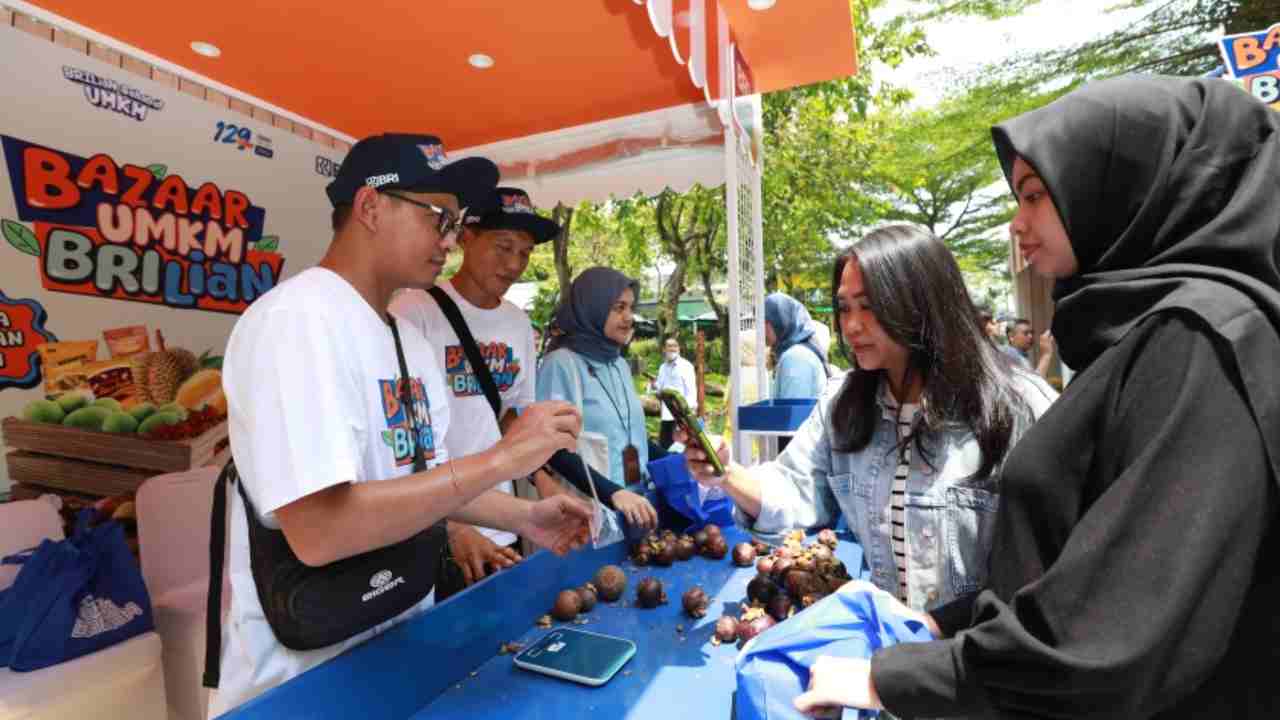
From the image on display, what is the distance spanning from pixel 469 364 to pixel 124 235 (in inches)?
83.8

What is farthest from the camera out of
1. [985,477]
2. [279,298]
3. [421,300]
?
[421,300]

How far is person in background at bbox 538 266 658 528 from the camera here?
326cm

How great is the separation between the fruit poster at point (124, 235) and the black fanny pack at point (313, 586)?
7.46ft

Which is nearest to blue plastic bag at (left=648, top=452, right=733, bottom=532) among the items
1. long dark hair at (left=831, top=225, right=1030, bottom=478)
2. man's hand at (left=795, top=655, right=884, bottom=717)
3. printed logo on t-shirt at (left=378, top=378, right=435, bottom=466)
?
long dark hair at (left=831, top=225, right=1030, bottom=478)

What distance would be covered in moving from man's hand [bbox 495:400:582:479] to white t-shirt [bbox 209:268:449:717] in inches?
11.7

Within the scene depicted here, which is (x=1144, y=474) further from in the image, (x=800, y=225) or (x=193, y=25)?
(x=800, y=225)

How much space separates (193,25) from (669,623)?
133 inches

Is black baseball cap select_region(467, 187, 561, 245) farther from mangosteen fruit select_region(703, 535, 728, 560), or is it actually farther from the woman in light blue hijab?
the woman in light blue hijab

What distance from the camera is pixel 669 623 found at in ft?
6.00

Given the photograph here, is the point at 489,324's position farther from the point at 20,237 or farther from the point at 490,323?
the point at 20,237

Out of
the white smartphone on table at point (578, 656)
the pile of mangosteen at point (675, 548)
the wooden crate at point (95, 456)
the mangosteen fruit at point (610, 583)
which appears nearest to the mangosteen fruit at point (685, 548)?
the pile of mangosteen at point (675, 548)

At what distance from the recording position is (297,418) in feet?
4.05

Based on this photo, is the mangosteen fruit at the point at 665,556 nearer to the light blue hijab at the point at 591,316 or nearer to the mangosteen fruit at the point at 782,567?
the mangosteen fruit at the point at 782,567

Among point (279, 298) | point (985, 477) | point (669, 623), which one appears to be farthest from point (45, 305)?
point (985, 477)
